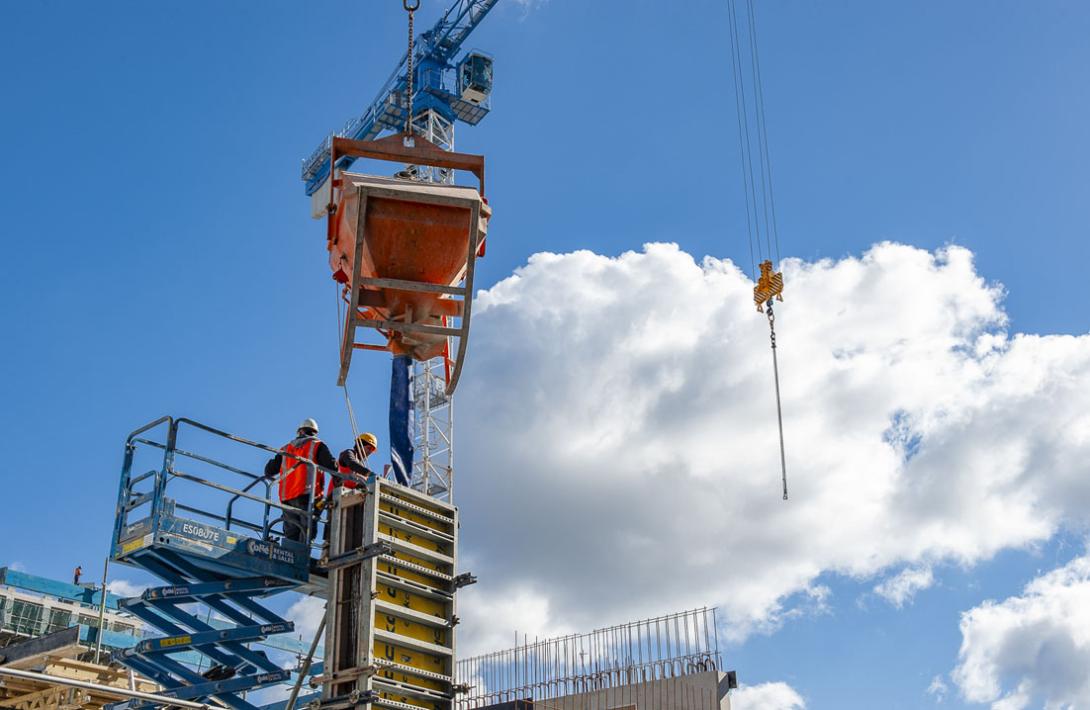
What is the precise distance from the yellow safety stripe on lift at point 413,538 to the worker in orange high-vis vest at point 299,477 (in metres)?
0.94

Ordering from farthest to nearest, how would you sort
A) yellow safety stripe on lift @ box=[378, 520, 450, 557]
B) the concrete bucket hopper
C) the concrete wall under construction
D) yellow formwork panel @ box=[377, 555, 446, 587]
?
1. the concrete wall under construction
2. yellow safety stripe on lift @ box=[378, 520, 450, 557]
3. yellow formwork panel @ box=[377, 555, 446, 587]
4. the concrete bucket hopper

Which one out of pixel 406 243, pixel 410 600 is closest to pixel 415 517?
pixel 410 600

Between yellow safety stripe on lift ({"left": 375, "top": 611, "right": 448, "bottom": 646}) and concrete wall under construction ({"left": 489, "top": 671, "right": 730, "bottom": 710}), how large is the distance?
5.52 m

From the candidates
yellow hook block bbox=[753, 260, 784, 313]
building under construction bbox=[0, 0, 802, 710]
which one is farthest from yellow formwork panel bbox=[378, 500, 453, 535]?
yellow hook block bbox=[753, 260, 784, 313]

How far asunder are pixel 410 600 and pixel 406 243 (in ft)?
12.9

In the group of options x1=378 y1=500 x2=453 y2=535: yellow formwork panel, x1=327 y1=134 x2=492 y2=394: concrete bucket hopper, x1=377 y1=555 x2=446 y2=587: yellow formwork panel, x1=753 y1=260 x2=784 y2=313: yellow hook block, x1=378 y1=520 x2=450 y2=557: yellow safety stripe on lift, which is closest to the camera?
x1=327 y1=134 x2=492 y2=394: concrete bucket hopper

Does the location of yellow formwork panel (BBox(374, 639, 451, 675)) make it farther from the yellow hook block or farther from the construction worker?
the yellow hook block

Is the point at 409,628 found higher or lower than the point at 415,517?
lower

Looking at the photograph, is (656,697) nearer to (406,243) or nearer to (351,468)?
(351,468)

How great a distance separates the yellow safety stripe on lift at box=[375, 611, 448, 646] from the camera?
12759 millimetres

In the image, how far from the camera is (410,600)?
43.5ft

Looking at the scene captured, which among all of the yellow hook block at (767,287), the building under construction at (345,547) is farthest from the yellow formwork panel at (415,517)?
the yellow hook block at (767,287)

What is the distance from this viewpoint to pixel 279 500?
45.3 ft

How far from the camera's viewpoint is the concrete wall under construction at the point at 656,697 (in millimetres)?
17391
